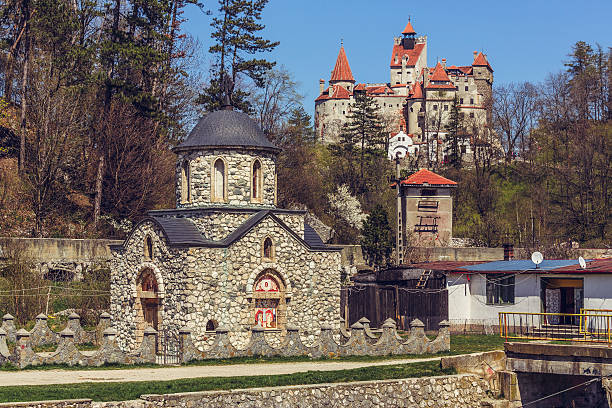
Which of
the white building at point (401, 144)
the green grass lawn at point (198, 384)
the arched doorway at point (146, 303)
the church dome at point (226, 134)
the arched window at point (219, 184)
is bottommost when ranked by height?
the green grass lawn at point (198, 384)

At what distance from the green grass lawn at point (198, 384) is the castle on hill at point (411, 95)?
77354 mm

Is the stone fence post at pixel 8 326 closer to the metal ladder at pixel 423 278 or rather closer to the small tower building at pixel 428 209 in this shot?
the metal ladder at pixel 423 278

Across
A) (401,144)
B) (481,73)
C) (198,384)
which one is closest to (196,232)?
(198,384)

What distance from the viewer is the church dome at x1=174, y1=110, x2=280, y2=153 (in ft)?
105

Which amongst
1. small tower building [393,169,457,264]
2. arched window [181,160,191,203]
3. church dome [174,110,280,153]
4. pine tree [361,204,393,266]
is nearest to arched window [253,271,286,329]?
arched window [181,160,191,203]

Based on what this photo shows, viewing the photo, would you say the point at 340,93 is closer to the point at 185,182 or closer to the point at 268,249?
the point at 185,182

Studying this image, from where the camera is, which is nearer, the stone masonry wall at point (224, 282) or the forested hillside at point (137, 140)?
the stone masonry wall at point (224, 282)

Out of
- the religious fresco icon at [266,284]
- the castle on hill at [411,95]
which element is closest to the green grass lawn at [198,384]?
the religious fresco icon at [266,284]

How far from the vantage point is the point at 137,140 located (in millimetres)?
50625

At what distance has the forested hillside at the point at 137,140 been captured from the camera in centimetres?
4825

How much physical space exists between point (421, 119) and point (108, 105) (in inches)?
2858

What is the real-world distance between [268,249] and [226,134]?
416 centimetres

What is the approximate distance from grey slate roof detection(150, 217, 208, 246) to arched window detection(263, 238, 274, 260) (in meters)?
1.95

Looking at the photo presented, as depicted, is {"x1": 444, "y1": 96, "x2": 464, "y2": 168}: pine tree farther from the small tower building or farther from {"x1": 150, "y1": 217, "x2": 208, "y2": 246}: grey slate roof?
{"x1": 150, "y1": 217, "x2": 208, "y2": 246}: grey slate roof
